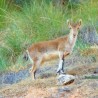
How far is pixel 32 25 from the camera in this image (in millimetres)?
17125

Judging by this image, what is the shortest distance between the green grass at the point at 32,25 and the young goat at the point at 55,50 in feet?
10.1

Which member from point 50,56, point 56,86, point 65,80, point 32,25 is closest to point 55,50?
point 50,56

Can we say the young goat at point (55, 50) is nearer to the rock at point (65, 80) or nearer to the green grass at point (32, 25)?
the rock at point (65, 80)

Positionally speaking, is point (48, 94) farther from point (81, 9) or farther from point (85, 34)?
point (81, 9)

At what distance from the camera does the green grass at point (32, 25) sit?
1614 centimetres

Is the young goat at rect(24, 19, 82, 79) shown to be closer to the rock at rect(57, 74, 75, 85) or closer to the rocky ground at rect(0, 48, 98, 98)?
the rocky ground at rect(0, 48, 98, 98)

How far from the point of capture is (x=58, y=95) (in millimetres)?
9727

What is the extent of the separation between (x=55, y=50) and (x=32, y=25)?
5.25 metres

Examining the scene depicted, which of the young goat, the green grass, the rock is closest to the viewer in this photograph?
the rock

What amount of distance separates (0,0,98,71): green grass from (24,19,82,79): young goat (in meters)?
3.06

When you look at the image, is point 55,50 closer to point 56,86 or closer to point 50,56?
point 50,56

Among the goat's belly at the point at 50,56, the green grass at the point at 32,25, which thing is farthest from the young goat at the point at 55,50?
the green grass at the point at 32,25

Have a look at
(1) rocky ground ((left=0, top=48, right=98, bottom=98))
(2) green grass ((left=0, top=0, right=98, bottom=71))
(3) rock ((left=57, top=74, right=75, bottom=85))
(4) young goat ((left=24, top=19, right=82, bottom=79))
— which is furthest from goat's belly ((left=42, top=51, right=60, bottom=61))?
(2) green grass ((left=0, top=0, right=98, bottom=71))

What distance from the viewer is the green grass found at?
16141 mm
